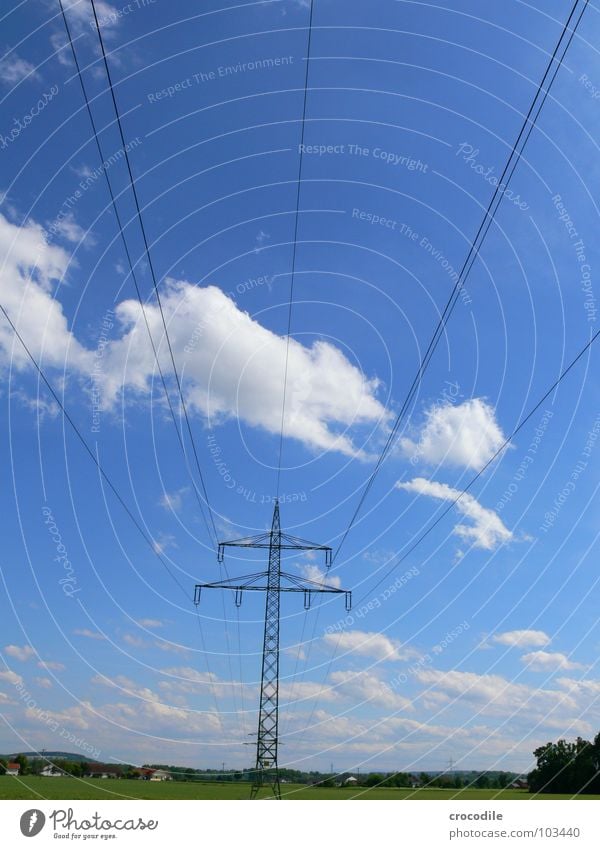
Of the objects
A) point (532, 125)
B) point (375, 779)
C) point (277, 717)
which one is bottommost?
point (375, 779)

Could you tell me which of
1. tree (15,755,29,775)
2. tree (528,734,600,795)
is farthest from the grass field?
tree (528,734,600,795)

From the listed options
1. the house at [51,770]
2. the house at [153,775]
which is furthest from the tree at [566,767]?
the house at [51,770]
